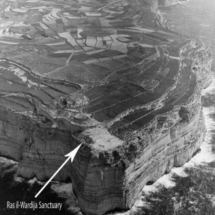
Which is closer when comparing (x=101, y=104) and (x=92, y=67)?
(x=101, y=104)

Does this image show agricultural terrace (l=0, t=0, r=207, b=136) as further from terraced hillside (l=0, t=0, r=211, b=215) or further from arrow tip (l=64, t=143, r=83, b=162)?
arrow tip (l=64, t=143, r=83, b=162)

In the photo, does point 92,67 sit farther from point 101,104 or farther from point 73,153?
point 73,153

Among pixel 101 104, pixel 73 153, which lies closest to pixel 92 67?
→ pixel 101 104

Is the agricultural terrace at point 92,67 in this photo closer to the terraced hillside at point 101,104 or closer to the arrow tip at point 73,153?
the terraced hillside at point 101,104

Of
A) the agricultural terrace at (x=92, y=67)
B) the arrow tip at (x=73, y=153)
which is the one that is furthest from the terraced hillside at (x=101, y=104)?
the arrow tip at (x=73, y=153)

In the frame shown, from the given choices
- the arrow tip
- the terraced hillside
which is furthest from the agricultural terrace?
the arrow tip

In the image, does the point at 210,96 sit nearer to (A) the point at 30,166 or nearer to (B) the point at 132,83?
(B) the point at 132,83

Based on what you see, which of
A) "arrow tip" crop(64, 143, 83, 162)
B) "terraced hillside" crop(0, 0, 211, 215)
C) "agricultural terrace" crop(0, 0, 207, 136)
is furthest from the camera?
"agricultural terrace" crop(0, 0, 207, 136)

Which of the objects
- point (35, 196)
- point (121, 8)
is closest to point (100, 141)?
point (35, 196)

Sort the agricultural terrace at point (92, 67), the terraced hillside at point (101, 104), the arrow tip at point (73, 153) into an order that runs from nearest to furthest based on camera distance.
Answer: the terraced hillside at point (101, 104) → the arrow tip at point (73, 153) → the agricultural terrace at point (92, 67)
